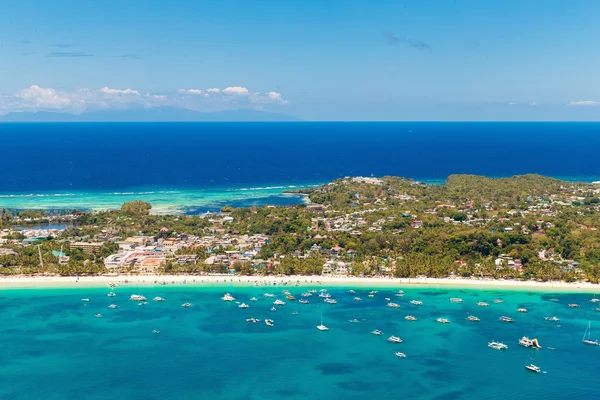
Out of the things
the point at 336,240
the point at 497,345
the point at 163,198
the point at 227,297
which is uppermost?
the point at 163,198

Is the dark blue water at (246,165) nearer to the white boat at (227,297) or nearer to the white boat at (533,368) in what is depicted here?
the white boat at (227,297)

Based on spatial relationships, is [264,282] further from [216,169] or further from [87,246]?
[216,169]

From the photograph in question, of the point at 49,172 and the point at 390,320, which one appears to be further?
the point at 49,172

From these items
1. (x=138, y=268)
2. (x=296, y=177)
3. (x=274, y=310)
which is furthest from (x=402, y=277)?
(x=296, y=177)

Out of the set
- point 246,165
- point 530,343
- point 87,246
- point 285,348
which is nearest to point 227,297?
point 285,348

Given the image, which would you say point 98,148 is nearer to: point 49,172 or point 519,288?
point 49,172

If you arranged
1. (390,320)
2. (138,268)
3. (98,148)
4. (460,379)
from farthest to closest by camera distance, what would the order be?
1. (98,148)
2. (138,268)
3. (390,320)
4. (460,379)

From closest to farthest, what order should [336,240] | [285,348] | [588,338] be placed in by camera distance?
[285,348] < [588,338] < [336,240]
